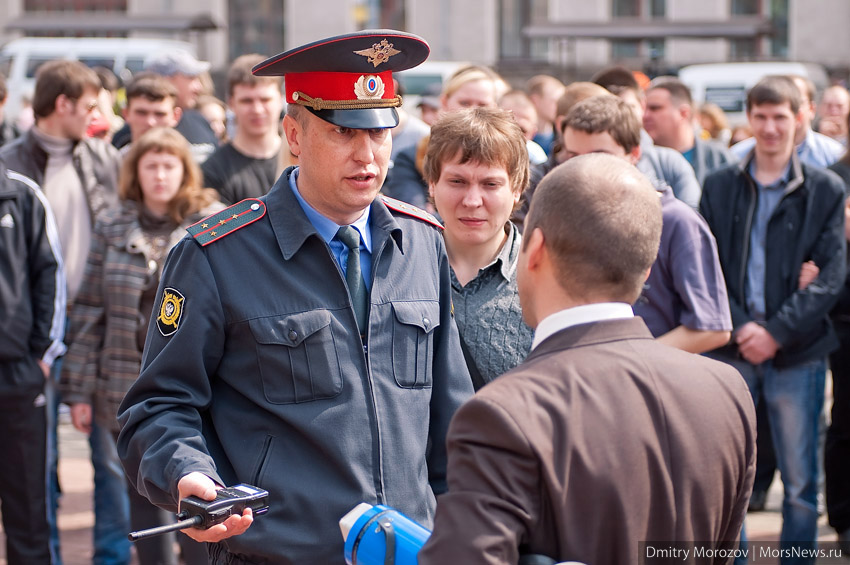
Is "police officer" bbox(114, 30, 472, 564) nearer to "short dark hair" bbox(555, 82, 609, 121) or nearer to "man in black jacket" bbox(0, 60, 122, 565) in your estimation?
"short dark hair" bbox(555, 82, 609, 121)

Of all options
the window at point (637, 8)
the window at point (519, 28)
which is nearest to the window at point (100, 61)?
the window at point (519, 28)

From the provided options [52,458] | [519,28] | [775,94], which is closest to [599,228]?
[775,94]

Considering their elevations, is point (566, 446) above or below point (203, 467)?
above

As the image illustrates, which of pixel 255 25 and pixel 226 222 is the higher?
pixel 255 25

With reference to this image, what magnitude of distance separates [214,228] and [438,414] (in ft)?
2.33

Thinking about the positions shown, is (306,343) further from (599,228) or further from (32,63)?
(32,63)

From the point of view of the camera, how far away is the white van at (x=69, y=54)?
67.1ft

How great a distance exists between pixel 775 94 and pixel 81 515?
4.27 m

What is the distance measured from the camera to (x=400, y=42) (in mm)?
2658

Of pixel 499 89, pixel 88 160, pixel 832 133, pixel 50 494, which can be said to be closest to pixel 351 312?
pixel 50 494

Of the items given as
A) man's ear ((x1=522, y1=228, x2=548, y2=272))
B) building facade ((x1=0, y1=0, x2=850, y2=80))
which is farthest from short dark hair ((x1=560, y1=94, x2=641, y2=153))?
building facade ((x1=0, y1=0, x2=850, y2=80))

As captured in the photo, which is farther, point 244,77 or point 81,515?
point 81,515

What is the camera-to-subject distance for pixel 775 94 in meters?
5.27

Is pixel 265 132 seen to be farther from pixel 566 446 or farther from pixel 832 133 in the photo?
pixel 832 133
